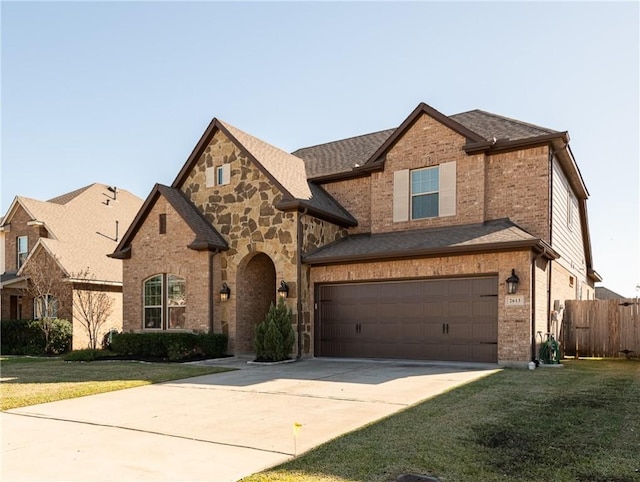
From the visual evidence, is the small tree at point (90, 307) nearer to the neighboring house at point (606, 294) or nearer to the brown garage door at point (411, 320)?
the brown garage door at point (411, 320)

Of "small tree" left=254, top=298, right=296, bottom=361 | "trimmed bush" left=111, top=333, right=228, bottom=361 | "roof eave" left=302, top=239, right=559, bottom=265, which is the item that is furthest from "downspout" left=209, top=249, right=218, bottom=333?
"roof eave" left=302, top=239, right=559, bottom=265

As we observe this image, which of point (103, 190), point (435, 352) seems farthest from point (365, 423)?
→ point (103, 190)

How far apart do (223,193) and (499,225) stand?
31.1 feet

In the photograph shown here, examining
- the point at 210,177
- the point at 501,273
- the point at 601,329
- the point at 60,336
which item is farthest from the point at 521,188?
the point at 60,336

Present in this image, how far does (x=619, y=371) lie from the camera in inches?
500

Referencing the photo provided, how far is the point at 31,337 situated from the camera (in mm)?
21609

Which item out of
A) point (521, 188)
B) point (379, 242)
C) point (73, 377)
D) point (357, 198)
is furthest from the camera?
point (357, 198)

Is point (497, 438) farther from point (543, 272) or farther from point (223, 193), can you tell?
point (223, 193)

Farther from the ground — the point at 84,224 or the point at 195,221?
the point at 84,224

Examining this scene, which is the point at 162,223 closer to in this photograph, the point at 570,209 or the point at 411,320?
the point at 411,320

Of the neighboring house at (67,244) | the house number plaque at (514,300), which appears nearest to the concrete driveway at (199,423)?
the house number plaque at (514,300)

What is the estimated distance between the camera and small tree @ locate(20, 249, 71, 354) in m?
21.7

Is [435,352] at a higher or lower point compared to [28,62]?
lower

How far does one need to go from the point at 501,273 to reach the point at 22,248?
24.2 m
